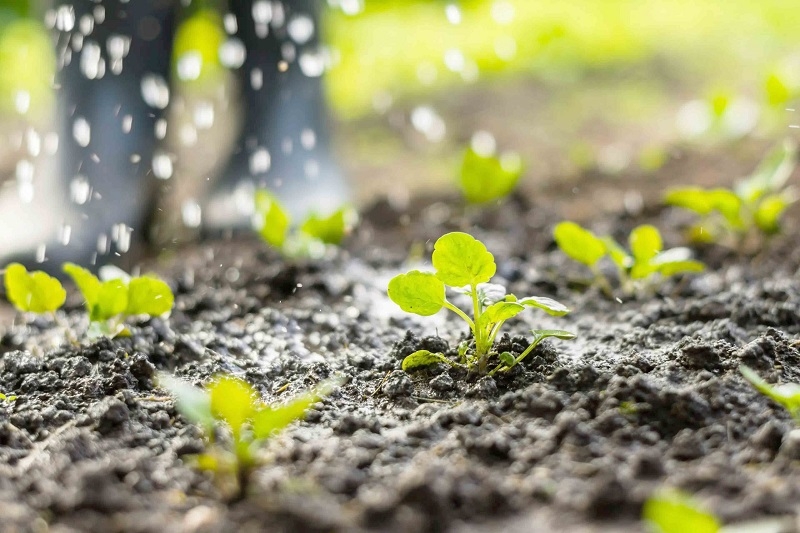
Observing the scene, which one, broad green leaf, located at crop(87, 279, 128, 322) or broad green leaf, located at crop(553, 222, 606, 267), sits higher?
broad green leaf, located at crop(553, 222, 606, 267)

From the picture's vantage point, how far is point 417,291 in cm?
92

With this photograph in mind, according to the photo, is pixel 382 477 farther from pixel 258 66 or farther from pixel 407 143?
pixel 407 143

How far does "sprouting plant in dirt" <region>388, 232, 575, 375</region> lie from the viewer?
89cm

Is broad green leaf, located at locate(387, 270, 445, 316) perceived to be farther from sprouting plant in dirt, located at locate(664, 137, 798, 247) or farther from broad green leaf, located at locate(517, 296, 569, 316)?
sprouting plant in dirt, located at locate(664, 137, 798, 247)

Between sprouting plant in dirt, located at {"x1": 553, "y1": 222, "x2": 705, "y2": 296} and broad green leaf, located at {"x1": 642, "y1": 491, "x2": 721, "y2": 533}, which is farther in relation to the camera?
sprouting plant in dirt, located at {"x1": 553, "y1": 222, "x2": 705, "y2": 296}

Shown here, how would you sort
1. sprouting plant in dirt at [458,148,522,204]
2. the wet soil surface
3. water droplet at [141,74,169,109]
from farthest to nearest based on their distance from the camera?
water droplet at [141,74,169,109]
sprouting plant in dirt at [458,148,522,204]
the wet soil surface

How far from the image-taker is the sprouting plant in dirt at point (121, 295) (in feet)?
3.48

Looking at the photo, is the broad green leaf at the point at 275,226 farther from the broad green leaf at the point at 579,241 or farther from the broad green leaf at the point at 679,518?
the broad green leaf at the point at 679,518

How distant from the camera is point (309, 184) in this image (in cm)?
222

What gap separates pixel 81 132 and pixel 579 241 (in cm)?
133

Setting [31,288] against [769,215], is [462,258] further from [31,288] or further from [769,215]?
[769,215]

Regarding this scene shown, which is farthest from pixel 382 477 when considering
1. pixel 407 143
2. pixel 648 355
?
pixel 407 143

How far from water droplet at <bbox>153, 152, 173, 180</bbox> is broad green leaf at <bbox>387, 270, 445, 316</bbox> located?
1.33m

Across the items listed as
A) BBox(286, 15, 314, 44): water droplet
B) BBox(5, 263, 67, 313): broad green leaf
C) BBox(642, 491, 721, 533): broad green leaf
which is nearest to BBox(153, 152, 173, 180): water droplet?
BBox(286, 15, 314, 44): water droplet
